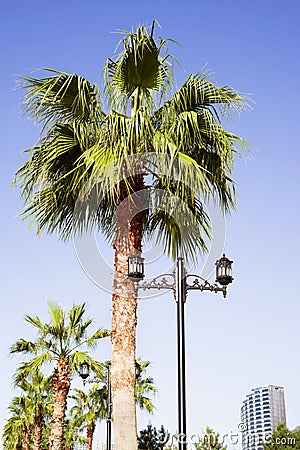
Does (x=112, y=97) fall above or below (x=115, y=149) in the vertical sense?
above

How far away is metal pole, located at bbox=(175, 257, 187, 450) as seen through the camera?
675 cm

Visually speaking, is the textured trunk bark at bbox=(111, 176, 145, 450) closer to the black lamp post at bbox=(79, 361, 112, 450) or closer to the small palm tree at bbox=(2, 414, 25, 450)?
the black lamp post at bbox=(79, 361, 112, 450)

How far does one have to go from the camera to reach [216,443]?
2244 cm

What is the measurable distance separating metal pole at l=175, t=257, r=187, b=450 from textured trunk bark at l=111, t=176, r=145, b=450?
34.3 inches

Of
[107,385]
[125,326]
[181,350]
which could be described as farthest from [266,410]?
[181,350]

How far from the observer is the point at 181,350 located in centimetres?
716

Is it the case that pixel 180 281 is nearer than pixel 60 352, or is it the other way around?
pixel 180 281

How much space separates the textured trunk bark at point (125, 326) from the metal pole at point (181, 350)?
2.86ft

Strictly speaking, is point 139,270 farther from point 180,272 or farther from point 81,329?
point 81,329

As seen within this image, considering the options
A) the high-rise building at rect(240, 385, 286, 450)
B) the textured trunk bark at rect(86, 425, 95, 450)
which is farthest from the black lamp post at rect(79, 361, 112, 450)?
the high-rise building at rect(240, 385, 286, 450)

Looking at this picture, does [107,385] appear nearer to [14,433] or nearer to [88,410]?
[88,410]

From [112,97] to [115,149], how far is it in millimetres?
1151

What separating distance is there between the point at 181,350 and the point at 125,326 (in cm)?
120

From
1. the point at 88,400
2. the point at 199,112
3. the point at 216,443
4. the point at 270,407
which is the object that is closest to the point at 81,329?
the point at 216,443
